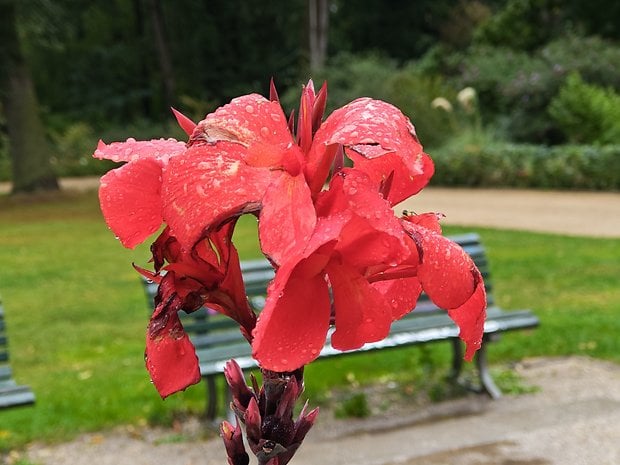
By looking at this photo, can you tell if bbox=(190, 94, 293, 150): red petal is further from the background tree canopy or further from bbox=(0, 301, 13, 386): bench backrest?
the background tree canopy

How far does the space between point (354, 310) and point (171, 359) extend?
0.20 meters

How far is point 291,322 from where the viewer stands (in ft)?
2.59

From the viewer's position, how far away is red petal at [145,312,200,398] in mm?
917

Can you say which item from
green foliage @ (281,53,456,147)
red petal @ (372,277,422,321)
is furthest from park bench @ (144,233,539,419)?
green foliage @ (281,53,456,147)

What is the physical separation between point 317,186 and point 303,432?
0.24 m

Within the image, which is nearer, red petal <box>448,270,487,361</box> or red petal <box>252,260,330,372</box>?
red petal <box>252,260,330,372</box>

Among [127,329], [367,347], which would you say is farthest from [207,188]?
A: [127,329]

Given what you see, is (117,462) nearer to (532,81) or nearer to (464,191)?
(464,191)

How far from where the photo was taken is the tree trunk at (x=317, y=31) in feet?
104

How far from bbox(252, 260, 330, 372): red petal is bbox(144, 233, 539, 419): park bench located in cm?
396

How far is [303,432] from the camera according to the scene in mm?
900

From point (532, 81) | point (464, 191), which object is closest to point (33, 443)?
point (464, 191)

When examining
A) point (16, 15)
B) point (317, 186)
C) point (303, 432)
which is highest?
point (317, 186)

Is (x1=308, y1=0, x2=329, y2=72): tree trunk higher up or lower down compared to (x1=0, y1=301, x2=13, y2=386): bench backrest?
lower down
